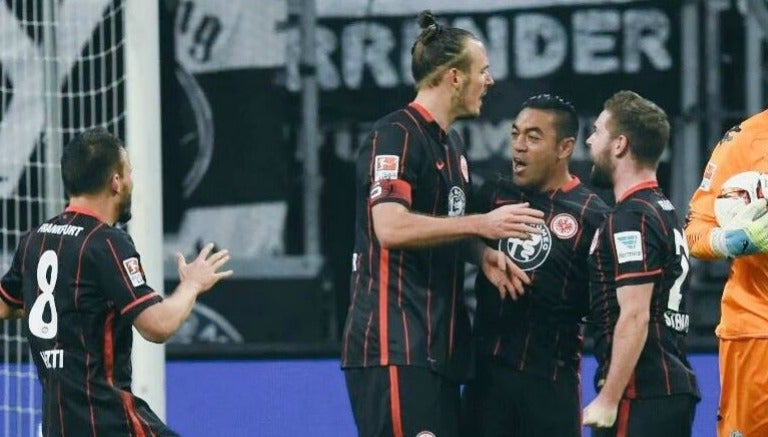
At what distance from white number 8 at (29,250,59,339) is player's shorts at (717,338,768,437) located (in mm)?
1994

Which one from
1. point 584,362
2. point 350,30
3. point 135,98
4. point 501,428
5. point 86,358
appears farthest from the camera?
point 350,30

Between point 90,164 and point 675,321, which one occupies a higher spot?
point 90,164

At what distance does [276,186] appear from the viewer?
26.8 feet

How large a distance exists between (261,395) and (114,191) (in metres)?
2.65

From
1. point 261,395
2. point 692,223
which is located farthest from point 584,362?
point 692,223

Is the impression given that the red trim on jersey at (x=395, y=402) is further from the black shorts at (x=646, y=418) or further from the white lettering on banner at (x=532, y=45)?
the white lettering on banner at (x=532, y=45)

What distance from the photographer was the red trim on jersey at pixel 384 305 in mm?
5086

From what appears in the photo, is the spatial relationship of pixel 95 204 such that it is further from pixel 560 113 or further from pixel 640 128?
pixel 640 128

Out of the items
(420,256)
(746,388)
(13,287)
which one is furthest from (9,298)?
(746,388)

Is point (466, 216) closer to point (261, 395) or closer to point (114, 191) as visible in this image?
point (114, 191)

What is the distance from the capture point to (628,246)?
5.07 m

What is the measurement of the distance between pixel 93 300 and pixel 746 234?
182cm

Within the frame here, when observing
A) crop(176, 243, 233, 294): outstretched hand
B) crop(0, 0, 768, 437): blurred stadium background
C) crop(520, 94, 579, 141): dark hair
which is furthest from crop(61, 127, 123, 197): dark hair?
crop(0, 0, 768, 437): blurred stadium background

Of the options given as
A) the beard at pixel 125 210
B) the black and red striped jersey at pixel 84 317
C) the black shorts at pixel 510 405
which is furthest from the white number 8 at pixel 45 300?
the black shorts at pixel 510 405
